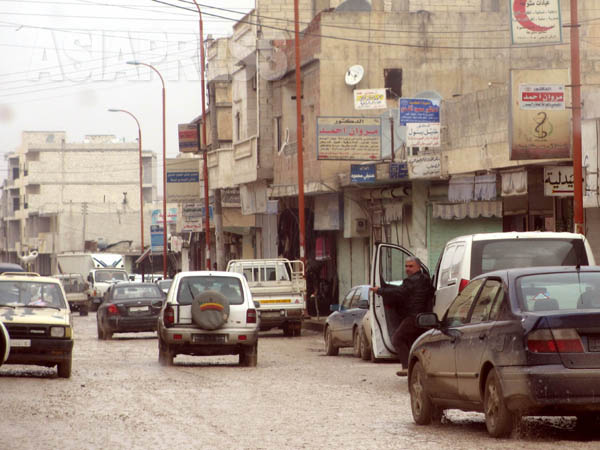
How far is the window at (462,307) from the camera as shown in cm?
1241

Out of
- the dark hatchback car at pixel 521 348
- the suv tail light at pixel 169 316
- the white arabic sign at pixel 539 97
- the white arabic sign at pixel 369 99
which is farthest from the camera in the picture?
the white arabic sign at pixel 369 99

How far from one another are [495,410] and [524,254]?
551 cm

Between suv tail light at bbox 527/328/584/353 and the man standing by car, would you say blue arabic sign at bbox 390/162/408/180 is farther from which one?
suv tail light at bbox 527/328/584/353

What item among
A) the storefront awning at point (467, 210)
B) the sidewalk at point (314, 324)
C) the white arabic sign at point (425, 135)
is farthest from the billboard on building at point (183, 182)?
the white arabic sign at point (425, 135)

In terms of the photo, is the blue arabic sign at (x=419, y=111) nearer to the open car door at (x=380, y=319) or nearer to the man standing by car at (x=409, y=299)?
the open car door at (x=380, y=319)

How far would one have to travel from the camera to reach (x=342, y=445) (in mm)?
11172

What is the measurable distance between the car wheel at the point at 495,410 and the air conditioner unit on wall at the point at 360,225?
3033cm

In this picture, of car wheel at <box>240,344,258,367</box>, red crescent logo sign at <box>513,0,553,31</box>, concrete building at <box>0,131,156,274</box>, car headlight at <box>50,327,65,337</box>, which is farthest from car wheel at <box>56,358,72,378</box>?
concrete building at <box>0,131,156,274</box>

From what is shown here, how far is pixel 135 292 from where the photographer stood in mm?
36031

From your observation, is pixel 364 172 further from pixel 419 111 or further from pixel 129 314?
pixel 129 314

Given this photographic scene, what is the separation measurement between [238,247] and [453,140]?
31582 millimetres

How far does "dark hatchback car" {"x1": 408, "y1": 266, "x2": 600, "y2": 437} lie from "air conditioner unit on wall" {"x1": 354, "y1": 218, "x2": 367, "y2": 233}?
28976mm

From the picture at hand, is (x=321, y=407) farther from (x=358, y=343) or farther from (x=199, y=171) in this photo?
(x=199, y=171)

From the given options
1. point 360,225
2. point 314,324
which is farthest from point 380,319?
point 360,225
